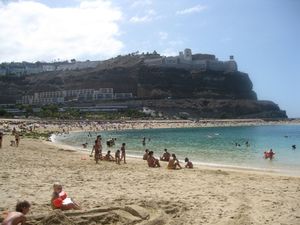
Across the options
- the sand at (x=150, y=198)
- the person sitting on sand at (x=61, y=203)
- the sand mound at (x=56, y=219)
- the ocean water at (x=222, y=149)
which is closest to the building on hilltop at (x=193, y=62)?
the ocean water at (x=222, y=149)

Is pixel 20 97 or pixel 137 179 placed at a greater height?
pixel 20 97

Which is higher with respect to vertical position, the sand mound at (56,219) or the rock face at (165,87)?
the rock face at (165,87)

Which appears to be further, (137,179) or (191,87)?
(191,87)

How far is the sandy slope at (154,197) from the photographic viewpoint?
8445mm

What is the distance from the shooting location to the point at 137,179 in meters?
13.9

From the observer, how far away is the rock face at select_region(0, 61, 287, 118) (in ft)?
444

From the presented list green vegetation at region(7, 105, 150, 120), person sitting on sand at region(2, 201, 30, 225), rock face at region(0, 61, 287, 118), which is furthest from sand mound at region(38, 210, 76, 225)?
rock face at region(0, 61, 287, 118)

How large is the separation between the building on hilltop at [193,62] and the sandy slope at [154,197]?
13559 centimetres

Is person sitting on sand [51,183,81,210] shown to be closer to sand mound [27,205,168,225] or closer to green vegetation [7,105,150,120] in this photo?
sand mound [27,205,168,225]

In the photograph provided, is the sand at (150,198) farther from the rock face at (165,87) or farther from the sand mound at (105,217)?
the rock face at (165,87)

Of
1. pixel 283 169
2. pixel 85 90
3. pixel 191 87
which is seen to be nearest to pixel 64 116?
pixel 85 90

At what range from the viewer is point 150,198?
10.2 m

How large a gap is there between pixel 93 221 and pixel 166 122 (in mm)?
101780

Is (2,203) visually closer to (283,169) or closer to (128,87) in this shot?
(283,169)
